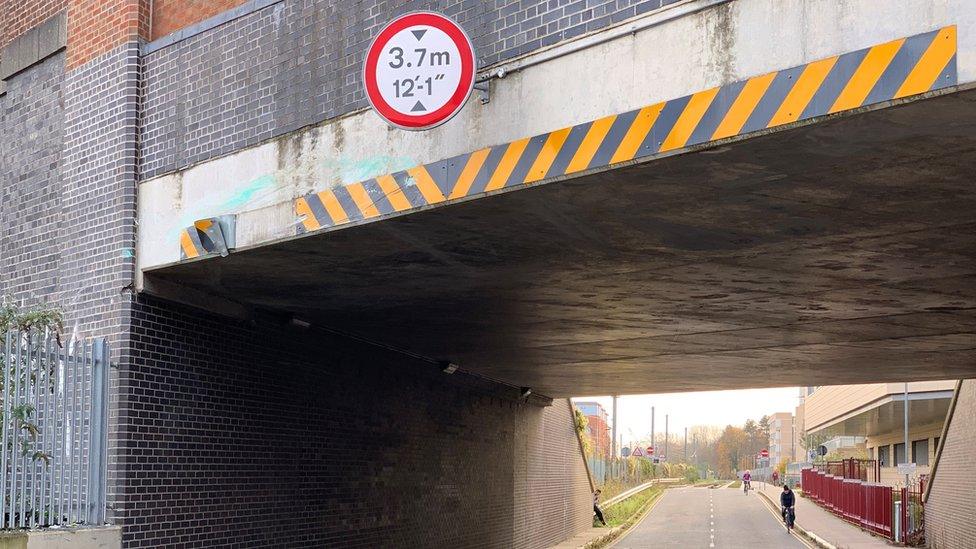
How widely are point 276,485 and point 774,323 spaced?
6657 mm

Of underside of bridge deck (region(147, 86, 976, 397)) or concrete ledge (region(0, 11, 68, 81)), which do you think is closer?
underside of bridge deck (region(147, 86, 976, 397))

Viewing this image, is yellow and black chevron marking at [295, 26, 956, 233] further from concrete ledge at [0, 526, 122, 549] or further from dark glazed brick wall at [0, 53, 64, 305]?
dark glazed brick wall at [0, 53, 64, 305]

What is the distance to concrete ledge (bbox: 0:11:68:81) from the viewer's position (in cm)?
1155

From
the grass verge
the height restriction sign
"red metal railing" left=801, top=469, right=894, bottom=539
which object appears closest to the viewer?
the height restriction sign

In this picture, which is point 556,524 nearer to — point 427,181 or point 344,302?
point 344,302

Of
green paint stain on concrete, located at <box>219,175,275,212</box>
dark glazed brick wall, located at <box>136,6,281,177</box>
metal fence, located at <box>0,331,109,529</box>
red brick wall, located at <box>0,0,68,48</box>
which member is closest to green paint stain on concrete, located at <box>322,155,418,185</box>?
green paint stain on concrete, located at <box>219,175,275,212</box>

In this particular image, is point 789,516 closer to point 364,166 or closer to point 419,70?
point 364,166

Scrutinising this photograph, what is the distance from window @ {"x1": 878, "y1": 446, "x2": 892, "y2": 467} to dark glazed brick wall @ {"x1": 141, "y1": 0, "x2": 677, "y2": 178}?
148ft

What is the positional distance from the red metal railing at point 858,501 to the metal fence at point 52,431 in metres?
22.6

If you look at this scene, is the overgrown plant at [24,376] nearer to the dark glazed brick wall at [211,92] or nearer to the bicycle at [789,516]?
the dark glazed brick wall at [211,92]

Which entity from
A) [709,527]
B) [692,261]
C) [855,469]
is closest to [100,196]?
[692,261]

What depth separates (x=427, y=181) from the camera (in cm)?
791

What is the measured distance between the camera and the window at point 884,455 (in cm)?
4946

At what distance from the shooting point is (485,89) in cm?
761
